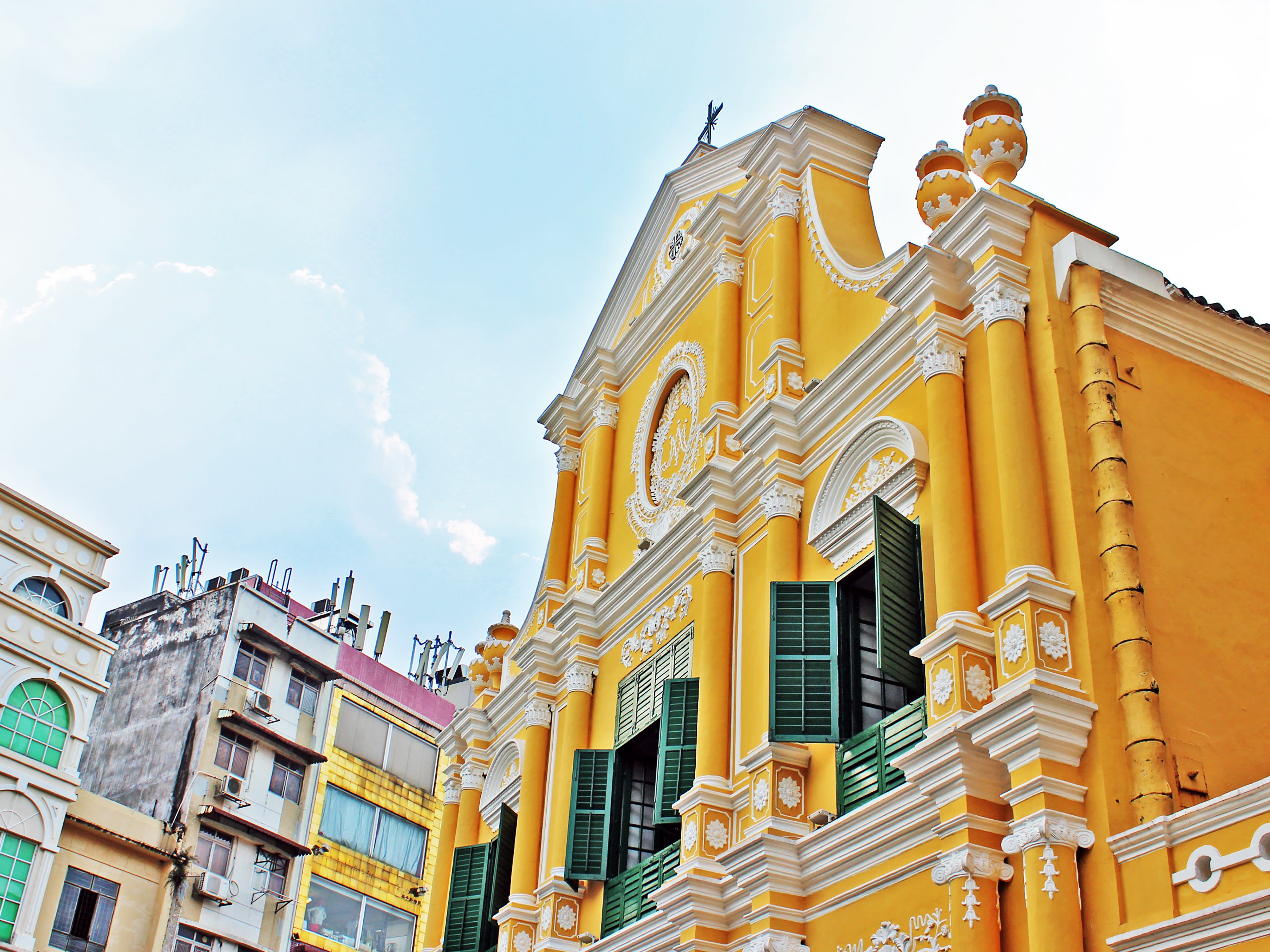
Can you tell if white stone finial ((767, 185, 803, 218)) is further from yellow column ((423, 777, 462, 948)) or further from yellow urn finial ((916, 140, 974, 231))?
yellow column ((423, 777, 462, 948))

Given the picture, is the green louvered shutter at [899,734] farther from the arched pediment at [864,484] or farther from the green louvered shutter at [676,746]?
the green louvered shutter at [676,746]

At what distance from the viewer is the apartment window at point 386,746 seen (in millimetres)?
29562

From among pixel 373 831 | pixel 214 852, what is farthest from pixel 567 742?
pixel 373 831

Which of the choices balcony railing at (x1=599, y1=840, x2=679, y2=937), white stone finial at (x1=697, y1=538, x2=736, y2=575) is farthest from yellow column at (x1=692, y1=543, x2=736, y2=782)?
balcony railing at (x1=599, y1=840, x2=679, y2=937)

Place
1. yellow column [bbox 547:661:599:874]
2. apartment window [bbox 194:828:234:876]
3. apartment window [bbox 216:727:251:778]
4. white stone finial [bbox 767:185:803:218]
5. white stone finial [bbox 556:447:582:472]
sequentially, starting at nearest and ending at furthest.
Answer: yellow column [bbox 547:661:599:874], white stone finial [bbox 767:185:803:218], white stone finial [bbox 556:447:582:472], apartment window [bbox 194:828:234:876], apartment window [bbox 216:727:251:778]

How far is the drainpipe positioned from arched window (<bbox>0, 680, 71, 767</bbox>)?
58.8 ft

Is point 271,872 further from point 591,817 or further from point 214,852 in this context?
point 591,817

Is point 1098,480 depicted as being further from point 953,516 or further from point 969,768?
point 969,768

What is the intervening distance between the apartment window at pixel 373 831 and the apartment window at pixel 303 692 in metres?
1.77

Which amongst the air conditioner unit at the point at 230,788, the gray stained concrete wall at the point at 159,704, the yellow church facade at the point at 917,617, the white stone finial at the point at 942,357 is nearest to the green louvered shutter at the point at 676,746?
the yellow church facade at the point at 917,617

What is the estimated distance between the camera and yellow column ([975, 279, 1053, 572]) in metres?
8.78

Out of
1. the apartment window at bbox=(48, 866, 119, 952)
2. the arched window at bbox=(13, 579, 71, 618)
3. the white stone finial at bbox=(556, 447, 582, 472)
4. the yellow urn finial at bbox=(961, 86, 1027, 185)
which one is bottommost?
the apartment window at bbox=(48, 866, 119, 952)

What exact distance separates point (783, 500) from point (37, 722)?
48.4ft

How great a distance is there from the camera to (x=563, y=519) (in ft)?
59.5
